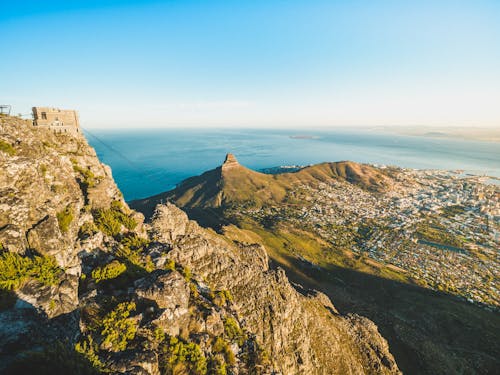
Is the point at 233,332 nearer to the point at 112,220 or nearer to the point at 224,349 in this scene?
the point at 224,349

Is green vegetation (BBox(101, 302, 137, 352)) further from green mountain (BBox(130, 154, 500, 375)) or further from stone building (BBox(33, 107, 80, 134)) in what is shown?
green mountain (BBox(130, 154, 500, 375))

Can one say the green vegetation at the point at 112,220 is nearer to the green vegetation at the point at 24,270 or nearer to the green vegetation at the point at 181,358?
the green vegetation at the point at 24,270

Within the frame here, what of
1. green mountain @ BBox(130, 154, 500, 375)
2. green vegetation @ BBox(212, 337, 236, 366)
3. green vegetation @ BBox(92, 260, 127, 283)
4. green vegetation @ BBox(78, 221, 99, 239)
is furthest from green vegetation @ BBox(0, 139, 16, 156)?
green mountain @ BBox(130, 154, 500, 375)

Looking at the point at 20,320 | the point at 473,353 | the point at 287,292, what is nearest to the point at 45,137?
the point at 20,320

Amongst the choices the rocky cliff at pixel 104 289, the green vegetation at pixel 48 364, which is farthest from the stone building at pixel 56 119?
the green vegetation at pixel 48 364

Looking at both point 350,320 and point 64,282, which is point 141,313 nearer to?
point 64,282

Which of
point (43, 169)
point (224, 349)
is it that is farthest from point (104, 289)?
point (43, 169)
